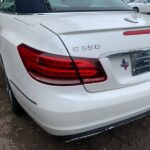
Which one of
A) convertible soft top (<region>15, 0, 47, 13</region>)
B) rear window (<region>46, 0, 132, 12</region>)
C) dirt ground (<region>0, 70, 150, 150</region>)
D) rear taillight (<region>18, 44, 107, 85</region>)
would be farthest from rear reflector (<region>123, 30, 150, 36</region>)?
dirt ground (<region>0, 70, 150, 150</region>)

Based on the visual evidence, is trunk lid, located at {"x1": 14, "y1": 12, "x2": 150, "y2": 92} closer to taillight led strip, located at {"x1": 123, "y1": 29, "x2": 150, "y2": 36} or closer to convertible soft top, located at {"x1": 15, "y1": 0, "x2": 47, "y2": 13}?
taillight led strip, located at {"x1": 123, "y1": 29, "x2": 150, "y2": 36}

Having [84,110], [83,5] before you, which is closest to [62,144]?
[84,110]

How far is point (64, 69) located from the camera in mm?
2090

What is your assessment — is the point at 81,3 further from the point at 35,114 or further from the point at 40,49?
the point at 35,114

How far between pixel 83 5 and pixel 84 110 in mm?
1410

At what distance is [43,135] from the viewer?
303 centimetres

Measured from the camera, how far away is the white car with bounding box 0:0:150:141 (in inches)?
82.3

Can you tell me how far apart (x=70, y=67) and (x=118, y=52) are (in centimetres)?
41

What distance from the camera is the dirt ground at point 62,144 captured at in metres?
2.84

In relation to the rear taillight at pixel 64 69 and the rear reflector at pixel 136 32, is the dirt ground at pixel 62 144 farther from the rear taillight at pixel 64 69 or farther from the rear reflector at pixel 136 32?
the rear reflector at pixel 136 32

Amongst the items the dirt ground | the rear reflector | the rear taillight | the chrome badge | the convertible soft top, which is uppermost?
the convertible soft top

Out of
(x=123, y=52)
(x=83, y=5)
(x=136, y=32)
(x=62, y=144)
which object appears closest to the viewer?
(x=123, y=52)

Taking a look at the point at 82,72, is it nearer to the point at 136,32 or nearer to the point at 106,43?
the point at 106,43

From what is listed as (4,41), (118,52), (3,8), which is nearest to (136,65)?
(118,52)
